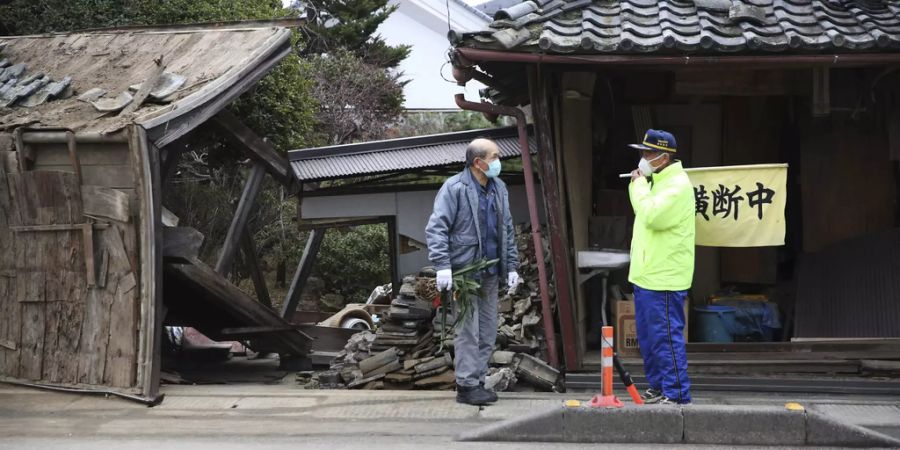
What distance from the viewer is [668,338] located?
720 cm

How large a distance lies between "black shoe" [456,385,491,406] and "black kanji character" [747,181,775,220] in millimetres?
2829

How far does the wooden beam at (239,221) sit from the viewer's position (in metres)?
11.4

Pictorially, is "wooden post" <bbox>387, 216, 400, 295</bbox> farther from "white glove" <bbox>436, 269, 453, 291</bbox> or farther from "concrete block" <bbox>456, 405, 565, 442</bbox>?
"concrete block" <bbox>456, 405, 565, 442</bbox>

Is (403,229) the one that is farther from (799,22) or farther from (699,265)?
(799,22)

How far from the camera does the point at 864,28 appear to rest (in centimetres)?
808

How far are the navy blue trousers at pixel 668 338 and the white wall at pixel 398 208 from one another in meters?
5.47

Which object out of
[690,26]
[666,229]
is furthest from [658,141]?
[690,26]

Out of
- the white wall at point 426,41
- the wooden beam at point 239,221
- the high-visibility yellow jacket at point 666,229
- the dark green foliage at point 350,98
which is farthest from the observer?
the white wall at point 426,41

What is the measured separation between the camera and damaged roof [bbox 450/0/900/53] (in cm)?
789

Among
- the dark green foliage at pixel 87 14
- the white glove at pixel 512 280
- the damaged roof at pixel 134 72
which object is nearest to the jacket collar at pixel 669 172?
the white glove at pixel 512 280

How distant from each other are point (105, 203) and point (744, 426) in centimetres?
574

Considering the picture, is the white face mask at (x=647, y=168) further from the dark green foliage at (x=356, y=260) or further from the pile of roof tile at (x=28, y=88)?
the dark green foliage at (x=356, y=260)

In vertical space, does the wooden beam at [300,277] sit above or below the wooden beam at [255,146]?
below

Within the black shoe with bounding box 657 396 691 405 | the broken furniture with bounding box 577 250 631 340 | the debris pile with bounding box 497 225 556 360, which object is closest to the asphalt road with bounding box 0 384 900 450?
the black shoe with bounding box 657 396 691 405
